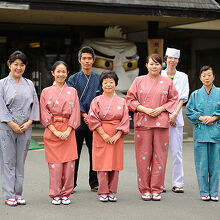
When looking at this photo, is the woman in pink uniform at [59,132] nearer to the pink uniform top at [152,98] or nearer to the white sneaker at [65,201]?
the white sneaker at [65,201]

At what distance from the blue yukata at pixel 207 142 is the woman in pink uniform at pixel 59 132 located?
5.07 feet

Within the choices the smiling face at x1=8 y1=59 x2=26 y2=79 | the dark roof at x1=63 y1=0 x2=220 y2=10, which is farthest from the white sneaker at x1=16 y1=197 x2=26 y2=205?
the dark roof at x1=63 y1=0 x2=220 y2=10

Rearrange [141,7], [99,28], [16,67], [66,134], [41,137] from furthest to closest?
[99,28], [41,137], [141,7], [66,134], [16,67]

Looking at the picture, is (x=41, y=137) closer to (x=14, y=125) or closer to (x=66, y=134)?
(x=66, y=134)

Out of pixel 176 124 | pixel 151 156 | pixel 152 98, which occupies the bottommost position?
pixel 151 156

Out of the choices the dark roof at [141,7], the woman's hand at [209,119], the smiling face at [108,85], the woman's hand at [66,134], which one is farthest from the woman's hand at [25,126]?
the dark roof at [141,7]

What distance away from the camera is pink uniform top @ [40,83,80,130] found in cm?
577

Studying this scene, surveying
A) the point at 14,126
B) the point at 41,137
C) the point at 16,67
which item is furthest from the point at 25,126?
the point at 41,137

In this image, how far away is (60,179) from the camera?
5.77 meters

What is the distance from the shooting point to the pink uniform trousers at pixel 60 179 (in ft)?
18.8

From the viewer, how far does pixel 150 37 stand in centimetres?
1220

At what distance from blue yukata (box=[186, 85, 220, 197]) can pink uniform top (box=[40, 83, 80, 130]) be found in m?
1.51

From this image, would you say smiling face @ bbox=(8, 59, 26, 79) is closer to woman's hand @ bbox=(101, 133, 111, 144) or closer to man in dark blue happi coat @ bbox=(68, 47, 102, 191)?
man in dark blue happi coat @ bbox=(68, 47, 102, 191)

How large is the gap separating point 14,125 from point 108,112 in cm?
113
